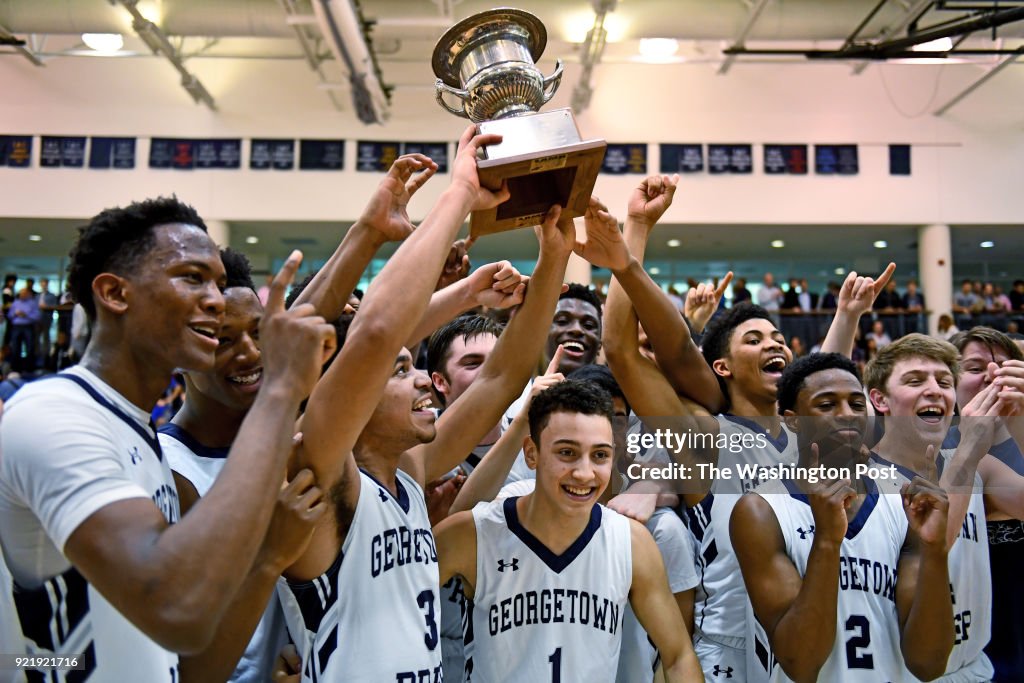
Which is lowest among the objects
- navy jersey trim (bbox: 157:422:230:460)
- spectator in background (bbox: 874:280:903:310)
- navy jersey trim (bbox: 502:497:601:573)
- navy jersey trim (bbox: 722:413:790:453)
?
navy jersey trim (bbox: 502:497:601:573)

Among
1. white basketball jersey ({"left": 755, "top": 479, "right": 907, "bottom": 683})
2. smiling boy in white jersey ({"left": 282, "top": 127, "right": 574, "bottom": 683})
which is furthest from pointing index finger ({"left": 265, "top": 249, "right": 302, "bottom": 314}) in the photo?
white basketball jersey ({"left": 755, "top": 479, "right": 907, "bottom": 683})

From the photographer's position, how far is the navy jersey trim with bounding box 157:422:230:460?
2.80 m

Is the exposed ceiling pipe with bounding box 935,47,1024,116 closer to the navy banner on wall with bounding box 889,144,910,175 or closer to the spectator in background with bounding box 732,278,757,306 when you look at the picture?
the navy banner on wall with bounding box 889,144,910,175

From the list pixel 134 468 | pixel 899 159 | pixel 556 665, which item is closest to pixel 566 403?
pixel 556 665

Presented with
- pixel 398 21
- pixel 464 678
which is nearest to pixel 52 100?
pixel 398 21

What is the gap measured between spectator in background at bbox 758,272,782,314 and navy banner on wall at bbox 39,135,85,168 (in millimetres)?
14569

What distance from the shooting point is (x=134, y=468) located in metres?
1.89

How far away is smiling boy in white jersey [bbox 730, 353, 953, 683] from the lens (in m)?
2.87

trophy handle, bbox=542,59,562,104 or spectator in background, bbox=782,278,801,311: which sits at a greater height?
spectator in background, bbox=782,278,801,311

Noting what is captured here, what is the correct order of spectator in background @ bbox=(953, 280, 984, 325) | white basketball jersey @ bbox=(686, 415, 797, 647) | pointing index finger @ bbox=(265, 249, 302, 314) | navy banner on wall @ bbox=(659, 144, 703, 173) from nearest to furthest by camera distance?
pointing index finger @ bbox=(265, 249, 302, 314)
white basketball jersey @ bbox=(686, 415, 797, 647)
spectator in background @ bbox=(953, 280, 984, 325)
navy banner on wall @ bbox=(659, 144, 703, 173)

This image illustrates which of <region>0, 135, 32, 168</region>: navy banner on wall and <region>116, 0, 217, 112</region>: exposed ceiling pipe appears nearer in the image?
<region>116, 0, 217, 112</region>: exposed ceiling pipe

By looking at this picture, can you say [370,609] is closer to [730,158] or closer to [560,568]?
[560,568]

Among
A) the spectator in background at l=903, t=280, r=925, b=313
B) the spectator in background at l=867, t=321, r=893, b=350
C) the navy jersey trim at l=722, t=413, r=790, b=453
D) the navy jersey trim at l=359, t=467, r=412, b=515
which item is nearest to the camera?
the navy jersey trim at l=359, t=467, r=412, b=515

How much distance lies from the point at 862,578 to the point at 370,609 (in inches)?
73.6
